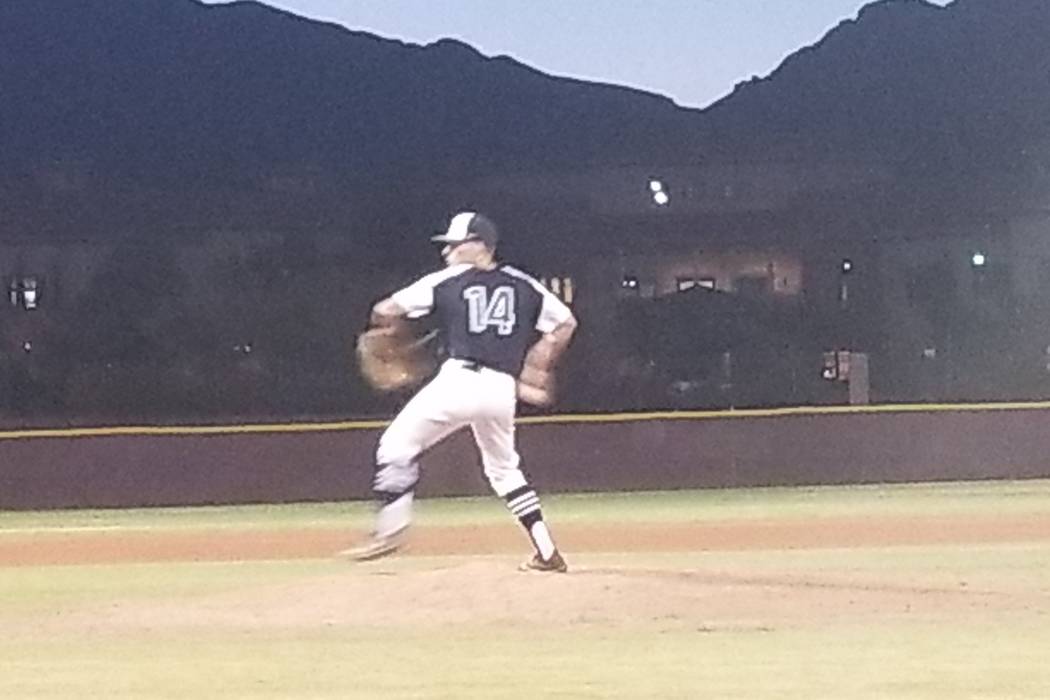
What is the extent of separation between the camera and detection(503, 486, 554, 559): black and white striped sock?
297 inches

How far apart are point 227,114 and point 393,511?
15.1 meters

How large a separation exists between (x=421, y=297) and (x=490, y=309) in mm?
277

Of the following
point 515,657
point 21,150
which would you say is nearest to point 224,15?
point 21,150

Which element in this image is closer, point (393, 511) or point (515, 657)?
point (515, 657)

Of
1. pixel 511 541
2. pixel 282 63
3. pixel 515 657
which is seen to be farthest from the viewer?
pixel 282 63

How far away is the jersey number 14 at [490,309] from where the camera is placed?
745 cm

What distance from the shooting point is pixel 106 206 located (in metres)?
20.6

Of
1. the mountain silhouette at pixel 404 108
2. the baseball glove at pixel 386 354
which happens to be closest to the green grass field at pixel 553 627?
the baseball glove at pixel 386 354

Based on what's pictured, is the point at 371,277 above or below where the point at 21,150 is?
below

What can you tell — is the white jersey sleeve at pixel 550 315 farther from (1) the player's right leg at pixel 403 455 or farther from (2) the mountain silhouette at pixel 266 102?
(2) the mountain silhouette at pixel 266 102

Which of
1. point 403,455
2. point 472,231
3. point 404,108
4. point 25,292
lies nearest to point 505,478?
point 403,455

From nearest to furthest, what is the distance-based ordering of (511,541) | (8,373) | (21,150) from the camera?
(511,541), (8,373), (21,150)

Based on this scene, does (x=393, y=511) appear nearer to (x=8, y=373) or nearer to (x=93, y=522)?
(x=93, y=522)

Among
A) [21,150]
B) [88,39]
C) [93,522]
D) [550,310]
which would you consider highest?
[88,39]
